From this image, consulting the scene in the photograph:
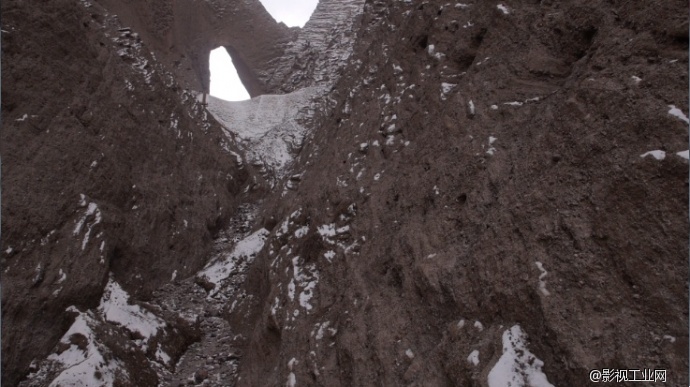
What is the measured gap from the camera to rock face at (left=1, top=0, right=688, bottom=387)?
4.55m

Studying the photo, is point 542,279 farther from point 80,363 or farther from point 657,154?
point 80,363

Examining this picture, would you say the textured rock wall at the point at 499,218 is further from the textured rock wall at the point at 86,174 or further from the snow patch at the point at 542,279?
the textured rock wall at the point at 86,174

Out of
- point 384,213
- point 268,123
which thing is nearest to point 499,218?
point 384,213

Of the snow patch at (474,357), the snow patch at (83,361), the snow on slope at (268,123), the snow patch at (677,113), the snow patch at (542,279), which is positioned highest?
the snow patch at (677,113)

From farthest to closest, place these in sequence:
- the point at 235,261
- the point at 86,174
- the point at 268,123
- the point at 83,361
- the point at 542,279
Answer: the point at 268,123
the point at 235,261
the point at 86,174
the point at 83,361
the point at 542,279

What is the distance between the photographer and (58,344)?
321 inches

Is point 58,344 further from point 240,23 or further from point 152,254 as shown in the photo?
point 240,23

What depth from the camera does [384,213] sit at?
7.69 meters

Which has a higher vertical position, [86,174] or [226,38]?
[226,38]

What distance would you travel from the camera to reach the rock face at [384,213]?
179 inches

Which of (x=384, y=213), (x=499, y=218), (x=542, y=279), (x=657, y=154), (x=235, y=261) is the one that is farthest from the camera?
(x=235, y=261)

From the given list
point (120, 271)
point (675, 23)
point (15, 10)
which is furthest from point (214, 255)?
point (675, 23)

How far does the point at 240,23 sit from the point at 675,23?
27600mm

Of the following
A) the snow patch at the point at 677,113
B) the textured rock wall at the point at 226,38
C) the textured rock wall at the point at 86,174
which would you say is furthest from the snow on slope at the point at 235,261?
the textured rock wall at the point at 226,38
